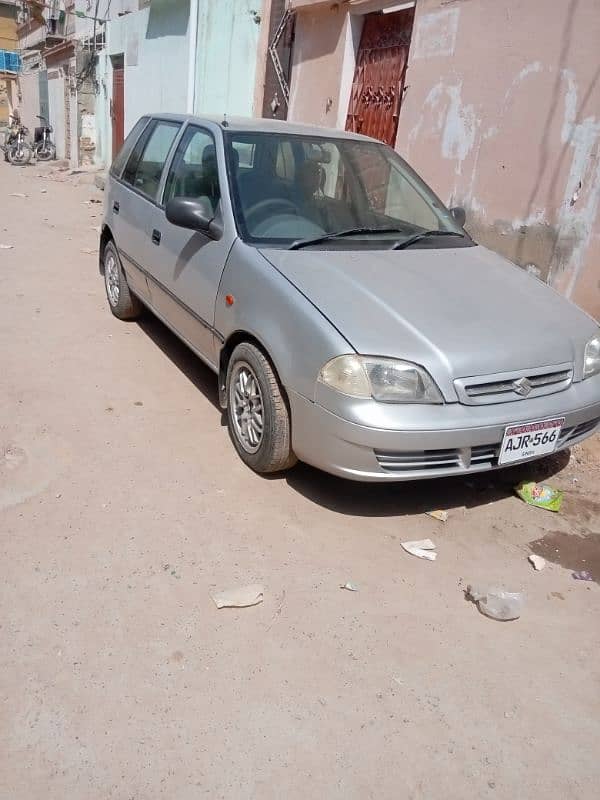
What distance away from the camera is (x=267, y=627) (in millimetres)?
2584

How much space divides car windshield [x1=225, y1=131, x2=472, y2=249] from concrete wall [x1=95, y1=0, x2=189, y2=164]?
336 inches

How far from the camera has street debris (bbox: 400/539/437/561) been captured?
122 inches

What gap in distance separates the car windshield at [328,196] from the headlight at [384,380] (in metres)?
0.99

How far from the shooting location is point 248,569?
2883 millimetres

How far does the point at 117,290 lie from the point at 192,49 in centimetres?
862

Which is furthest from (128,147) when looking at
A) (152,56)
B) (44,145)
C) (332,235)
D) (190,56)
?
(44,145)

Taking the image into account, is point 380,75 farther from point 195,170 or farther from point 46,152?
point 46,152

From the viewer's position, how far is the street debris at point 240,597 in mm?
2674

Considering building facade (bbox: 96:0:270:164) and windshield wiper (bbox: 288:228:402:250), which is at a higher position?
building facade (bbox: 96:0:270:164)

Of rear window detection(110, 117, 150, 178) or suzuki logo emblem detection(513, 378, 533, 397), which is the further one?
rear window detection(110, 117, 150, 178)

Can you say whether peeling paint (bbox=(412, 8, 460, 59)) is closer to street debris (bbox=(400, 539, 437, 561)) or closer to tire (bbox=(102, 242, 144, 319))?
tire (bbox=(102, 242, 144, 319))

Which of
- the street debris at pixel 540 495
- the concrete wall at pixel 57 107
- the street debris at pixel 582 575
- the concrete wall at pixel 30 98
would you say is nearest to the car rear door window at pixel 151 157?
the street debris at pixel 540 495

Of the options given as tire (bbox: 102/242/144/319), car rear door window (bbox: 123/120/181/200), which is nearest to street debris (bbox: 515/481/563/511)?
car rear door window (bbox: 123/120/181/200)

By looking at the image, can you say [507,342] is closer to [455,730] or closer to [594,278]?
[455,730]
